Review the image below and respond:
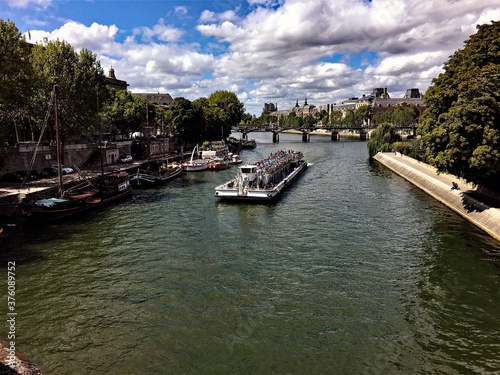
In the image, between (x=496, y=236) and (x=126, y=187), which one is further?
(x=126, y=187)

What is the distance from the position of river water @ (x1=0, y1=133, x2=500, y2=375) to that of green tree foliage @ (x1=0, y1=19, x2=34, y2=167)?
1662cm

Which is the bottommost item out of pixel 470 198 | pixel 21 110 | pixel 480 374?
pixel 480 374

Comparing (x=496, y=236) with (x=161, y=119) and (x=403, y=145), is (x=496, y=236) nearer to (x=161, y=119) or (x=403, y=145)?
(x=403, y=145)

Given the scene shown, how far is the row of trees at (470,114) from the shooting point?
3069 cm

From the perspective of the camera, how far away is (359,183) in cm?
5769

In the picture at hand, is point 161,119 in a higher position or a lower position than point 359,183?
higher

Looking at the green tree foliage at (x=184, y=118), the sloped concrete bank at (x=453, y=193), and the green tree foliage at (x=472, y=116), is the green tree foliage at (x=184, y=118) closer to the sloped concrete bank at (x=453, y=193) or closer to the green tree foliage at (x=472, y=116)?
the sloped concrete bank at (x=453, y=193)

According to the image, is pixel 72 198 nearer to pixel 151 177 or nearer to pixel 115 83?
pixel 151 177

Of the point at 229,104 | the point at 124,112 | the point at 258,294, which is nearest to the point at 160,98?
the point at 229,104

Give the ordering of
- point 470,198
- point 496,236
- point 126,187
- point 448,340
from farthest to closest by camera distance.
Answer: point 126,187 → point 470,198 → point 496,236 → point 448,340

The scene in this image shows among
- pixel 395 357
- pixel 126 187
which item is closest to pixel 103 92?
pixel 126 187

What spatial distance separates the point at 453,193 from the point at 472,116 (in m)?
13.5

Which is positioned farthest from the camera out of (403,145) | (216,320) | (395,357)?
(403,145)

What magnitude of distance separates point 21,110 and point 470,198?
54.6 m
